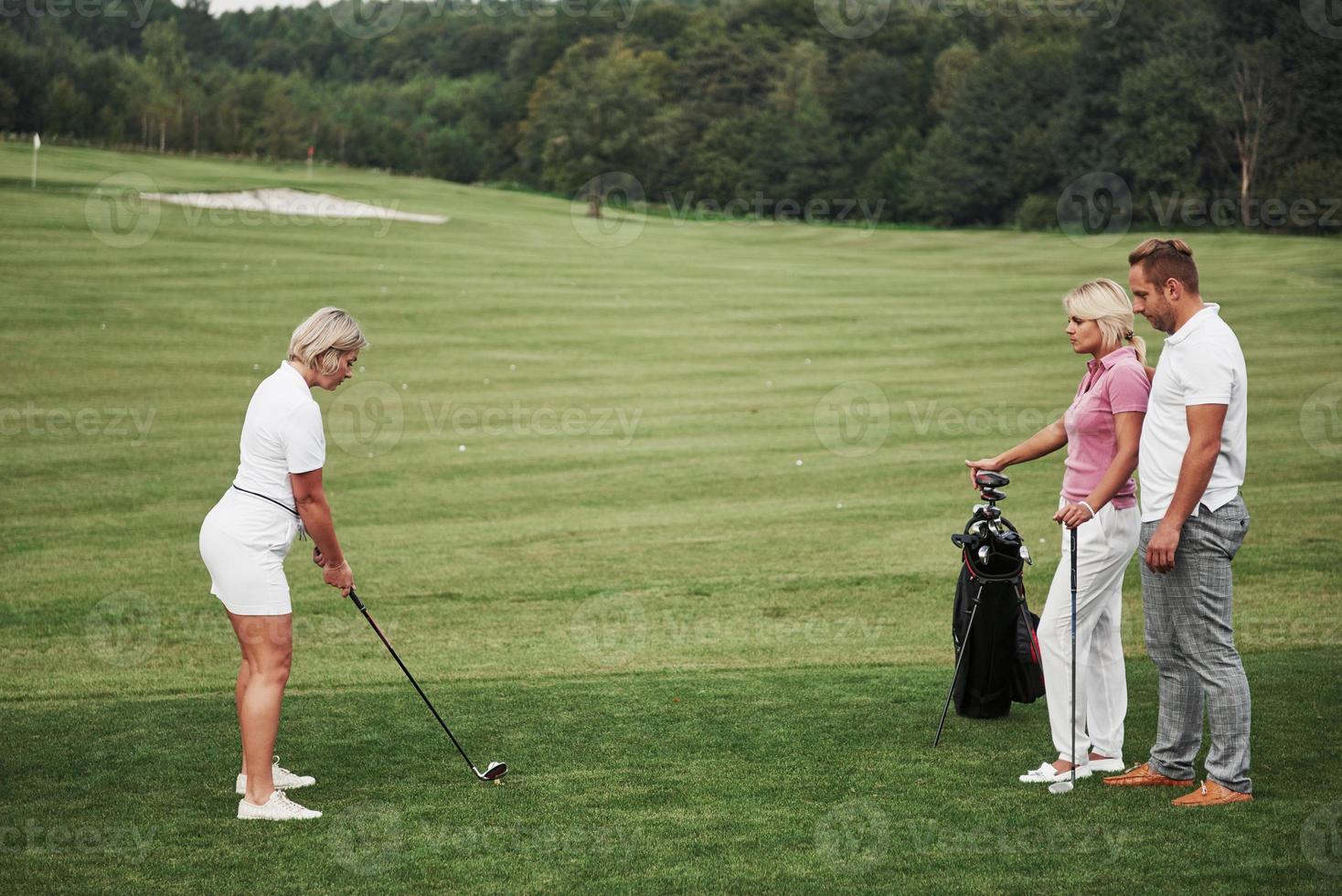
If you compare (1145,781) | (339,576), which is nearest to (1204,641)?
(1145,781)

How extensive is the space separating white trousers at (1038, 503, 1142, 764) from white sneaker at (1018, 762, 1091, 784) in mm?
72

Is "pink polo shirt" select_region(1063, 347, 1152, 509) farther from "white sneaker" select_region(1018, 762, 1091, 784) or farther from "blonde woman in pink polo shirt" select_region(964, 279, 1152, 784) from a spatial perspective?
"white sneaker" select_region(1018, 762, 1091, 784)

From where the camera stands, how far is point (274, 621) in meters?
5.32

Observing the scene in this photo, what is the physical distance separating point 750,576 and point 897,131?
78.5 metres

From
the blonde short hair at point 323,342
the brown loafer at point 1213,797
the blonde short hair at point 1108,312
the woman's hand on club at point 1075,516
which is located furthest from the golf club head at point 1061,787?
the blonde short hair at point 323,342

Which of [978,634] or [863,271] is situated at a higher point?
[863,271]

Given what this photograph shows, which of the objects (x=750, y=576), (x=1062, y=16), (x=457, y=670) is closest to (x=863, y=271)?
(x=750, y=576)

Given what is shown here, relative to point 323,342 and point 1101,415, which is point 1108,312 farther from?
point 323,342

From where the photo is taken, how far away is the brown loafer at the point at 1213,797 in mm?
5227

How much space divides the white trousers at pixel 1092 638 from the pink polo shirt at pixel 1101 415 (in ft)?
0.51

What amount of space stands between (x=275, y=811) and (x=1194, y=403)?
4.40 m

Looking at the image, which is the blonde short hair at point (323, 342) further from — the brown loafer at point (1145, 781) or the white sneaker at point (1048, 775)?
the brown loafer at point (1145, 781)

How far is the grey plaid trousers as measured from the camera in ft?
17.2

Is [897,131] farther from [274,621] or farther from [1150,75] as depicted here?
[274,621]
